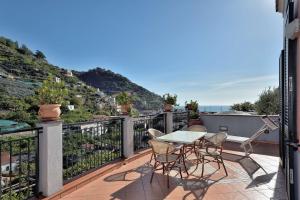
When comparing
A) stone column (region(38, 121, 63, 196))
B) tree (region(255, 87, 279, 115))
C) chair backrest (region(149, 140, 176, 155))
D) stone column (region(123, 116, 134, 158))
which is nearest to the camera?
stone column (region(38, 121, 63, 196))

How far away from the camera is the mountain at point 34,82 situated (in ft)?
73.7

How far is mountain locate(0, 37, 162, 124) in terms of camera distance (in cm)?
2247

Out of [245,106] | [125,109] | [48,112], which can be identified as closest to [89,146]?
[125,109]

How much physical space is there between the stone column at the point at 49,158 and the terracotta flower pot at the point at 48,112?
0.23 feet

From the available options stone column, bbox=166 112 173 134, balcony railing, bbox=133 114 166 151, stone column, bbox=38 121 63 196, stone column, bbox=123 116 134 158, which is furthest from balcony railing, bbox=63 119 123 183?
stone column, bbox=166 112 173 134

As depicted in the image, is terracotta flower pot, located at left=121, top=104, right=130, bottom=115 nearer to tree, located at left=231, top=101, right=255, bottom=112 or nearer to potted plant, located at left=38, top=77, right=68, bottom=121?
potted plant, located at left=38, top=77, right=68, bottom=121

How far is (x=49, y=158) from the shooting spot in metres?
3.01

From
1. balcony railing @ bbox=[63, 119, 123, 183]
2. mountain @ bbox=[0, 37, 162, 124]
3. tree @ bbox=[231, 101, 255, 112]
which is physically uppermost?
mountain @ bbox=[0, 37, 162, 124]

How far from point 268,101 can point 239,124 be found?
11.5 ft

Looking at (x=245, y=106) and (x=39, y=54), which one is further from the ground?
(x=39, y=54)

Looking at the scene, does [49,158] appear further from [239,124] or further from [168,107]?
[239,124]

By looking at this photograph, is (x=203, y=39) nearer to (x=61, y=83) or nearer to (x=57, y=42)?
(x=61, y=83)

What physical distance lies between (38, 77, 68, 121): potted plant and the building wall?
19.7 feet

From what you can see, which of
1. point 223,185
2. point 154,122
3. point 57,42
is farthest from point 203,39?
point 57,42
